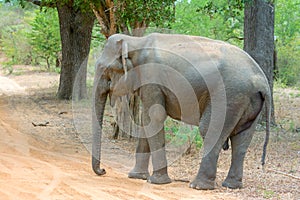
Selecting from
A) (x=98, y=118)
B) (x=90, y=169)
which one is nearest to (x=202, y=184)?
(x=98, y=118)

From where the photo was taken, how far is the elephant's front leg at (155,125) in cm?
734

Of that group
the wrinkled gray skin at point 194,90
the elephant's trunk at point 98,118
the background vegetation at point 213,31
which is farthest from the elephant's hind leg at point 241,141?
the background vegetation at point 213,31

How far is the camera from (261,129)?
12133 mm

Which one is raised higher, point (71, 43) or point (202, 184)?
point (71, 43)

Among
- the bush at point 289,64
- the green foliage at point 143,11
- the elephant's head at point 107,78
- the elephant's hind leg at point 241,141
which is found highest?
the green foliage at point 143,11

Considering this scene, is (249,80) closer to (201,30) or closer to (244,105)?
(244,105)

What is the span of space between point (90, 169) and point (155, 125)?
155 centimetres

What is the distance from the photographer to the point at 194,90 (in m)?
7.22

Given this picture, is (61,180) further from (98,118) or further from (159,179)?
(159,179)

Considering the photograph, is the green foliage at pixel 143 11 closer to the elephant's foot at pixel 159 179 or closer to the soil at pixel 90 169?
the soil at pixel 90 169

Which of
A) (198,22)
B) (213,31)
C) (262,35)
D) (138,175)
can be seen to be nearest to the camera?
(138,175)

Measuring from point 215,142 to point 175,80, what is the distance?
1.04m

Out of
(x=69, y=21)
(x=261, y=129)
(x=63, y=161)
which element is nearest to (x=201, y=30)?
(x=69, y=21)

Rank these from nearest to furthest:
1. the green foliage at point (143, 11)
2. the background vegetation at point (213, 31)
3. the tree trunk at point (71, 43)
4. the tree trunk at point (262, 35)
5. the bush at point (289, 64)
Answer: the green foliage at point (143, 11), the tree trunk at point (262, 35), the tree trunk at point (71, 43), the background vegetation at point (213, 31), the bush at point (289, 64)
